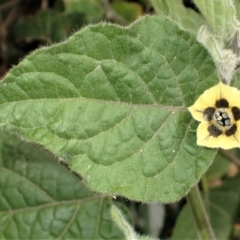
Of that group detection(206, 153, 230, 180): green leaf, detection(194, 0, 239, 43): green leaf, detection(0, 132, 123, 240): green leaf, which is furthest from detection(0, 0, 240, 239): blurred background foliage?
detection(194, 0, 239, 43): green leaf

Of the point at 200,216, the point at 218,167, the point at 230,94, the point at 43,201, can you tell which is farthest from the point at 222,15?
the point at 218,167

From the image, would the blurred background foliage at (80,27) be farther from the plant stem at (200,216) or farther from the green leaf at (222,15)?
the green leaf at (222,15)

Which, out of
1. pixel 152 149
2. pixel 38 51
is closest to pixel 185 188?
pixel 152 149

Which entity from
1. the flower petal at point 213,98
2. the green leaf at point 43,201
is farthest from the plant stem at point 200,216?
the flower petal at point 213,98

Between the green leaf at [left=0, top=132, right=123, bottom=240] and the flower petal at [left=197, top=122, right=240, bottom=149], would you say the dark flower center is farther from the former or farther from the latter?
the green leaf at [left=0, top=132, right=123, bottom=240]

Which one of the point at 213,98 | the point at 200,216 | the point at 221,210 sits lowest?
the point at 221,210

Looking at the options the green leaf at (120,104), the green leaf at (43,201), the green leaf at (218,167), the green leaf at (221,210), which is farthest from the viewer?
the green leaf at (218,167)

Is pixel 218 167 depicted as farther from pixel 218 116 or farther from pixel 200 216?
pixel 218 116
